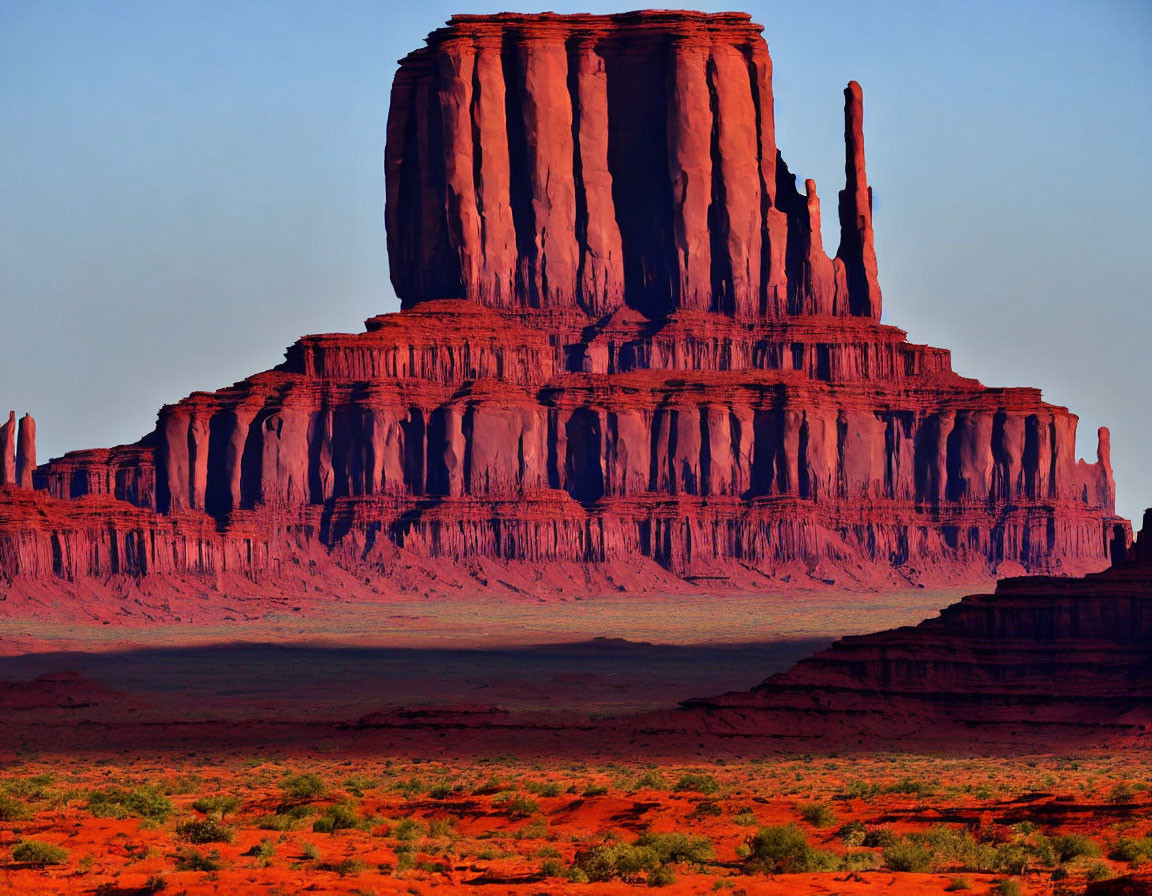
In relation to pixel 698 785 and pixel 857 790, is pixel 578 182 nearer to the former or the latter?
pixel 698 785

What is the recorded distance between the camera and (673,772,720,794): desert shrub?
50719 millimetres

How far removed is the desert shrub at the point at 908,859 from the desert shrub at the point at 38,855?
39.7 feet

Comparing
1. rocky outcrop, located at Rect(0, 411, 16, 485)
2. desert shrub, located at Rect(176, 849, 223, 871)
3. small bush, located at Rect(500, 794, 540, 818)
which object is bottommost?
desert shrub, located at Rect(176, 849, 223, 871)

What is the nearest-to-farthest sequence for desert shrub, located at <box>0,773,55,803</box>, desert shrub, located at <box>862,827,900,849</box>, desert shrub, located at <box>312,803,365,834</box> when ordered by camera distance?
desert shrub, located at <box>862,827,900,849</box> → desert shrub, located at <box>312,803,365,834</box> → desert shrub, located at <box>0,773,55,803</box>

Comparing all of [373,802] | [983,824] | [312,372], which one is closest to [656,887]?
[983,824]

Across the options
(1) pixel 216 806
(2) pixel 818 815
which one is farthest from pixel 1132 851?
(1) pixel 216 806

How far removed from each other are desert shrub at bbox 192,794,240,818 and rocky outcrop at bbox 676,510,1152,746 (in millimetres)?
21639

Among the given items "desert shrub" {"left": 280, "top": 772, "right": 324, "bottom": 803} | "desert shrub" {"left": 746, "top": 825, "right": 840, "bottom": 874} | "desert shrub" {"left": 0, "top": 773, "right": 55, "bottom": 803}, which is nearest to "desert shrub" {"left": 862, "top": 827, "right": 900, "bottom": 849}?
"desert shrub" {"left": 746, "top": 825, "right": 840, "bottom": 874}

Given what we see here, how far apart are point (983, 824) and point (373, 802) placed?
12635 millimetres

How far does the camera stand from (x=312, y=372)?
150m

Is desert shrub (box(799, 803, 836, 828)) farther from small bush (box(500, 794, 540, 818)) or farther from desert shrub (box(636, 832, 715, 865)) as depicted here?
small bush (box(500, 794, 540, 818))

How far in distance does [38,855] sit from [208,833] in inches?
142

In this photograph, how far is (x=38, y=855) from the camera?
121 feet

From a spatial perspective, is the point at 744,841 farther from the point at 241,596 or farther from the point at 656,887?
the point at 241,596
